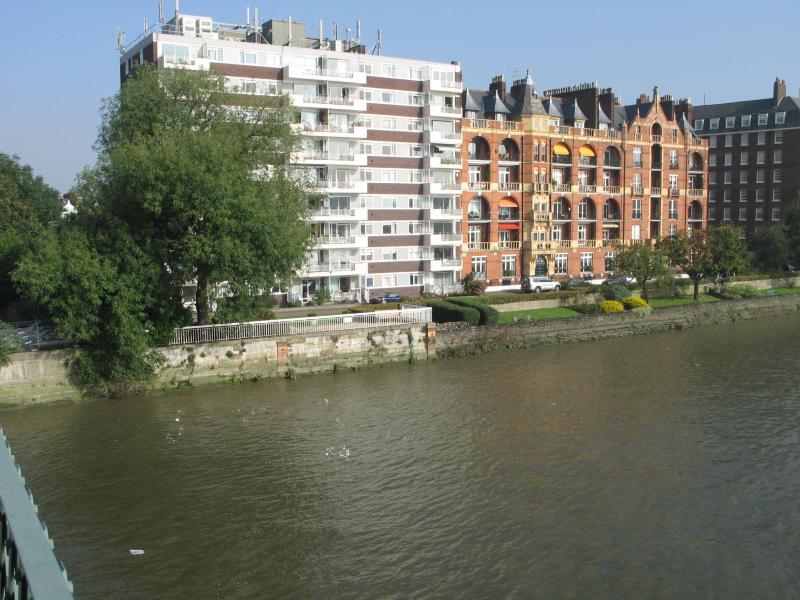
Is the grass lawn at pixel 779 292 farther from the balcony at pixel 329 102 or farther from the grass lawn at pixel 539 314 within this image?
the balcony at pixel 329 102

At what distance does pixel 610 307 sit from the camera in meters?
59.0

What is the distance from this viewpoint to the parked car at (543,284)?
6971 cm

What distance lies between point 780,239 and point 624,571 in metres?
71.4

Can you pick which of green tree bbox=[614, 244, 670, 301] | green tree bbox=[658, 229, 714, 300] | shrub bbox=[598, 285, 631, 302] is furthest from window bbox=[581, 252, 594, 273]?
shrub bbox=[598, 285, 631, 302]

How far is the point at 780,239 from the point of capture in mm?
81625

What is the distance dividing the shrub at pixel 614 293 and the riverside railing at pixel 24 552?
58.6m

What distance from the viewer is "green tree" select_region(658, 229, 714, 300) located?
67312 mm

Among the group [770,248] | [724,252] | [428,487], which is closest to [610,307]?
[724,252]

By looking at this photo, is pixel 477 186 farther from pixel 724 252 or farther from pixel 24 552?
pixel 24 552

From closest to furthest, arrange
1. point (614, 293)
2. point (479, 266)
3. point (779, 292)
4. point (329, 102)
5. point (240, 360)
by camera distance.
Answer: point (240, 360) → point (329, 102) → point (614, 293) → point (479, 266) → point (779, 292)

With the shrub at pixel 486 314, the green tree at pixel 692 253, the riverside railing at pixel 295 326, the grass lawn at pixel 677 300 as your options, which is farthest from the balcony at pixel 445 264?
the riverside railing at pixel 295 326

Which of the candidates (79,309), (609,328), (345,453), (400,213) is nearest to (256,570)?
(345,453)

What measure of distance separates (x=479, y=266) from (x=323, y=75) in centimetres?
2356

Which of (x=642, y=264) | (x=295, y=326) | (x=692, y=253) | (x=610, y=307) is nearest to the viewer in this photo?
(x=295, y=326)
